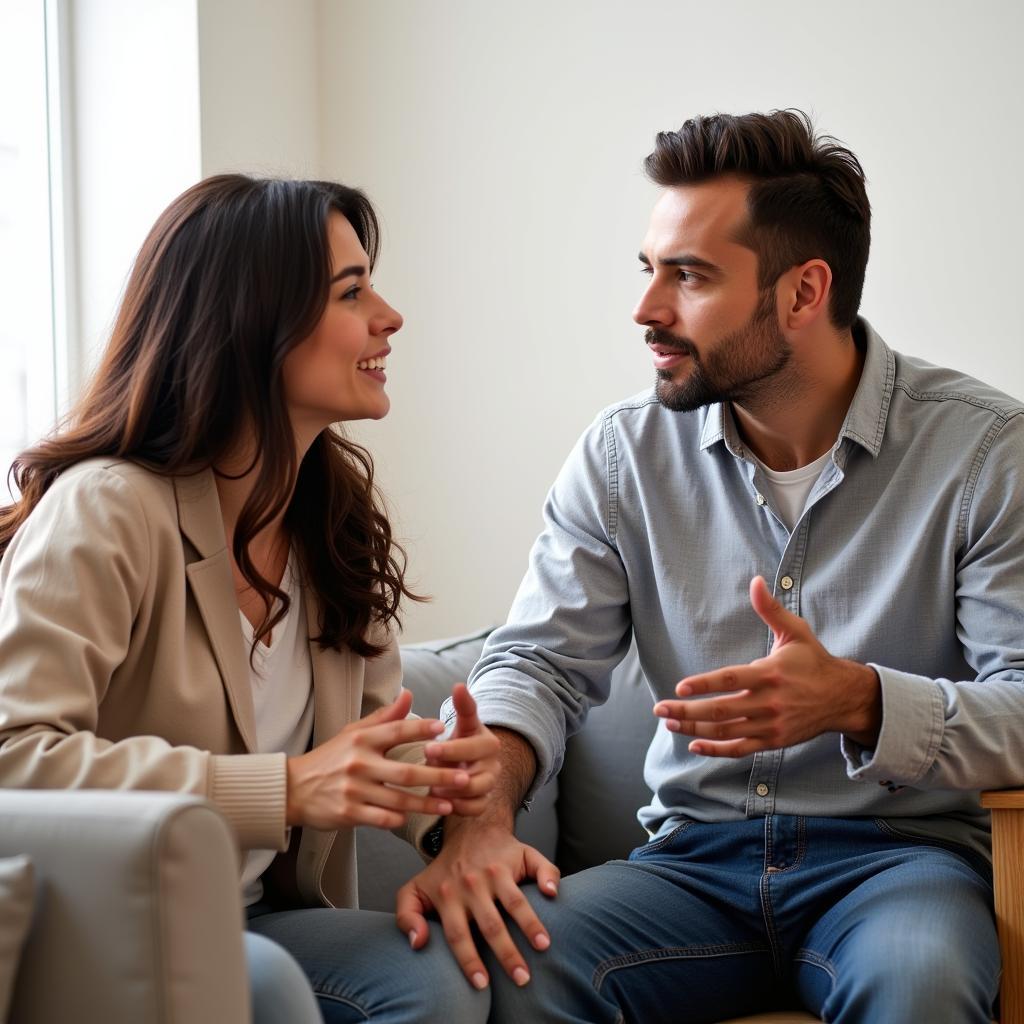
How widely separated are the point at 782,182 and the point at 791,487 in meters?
0.45

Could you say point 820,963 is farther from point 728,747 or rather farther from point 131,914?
point 131,914

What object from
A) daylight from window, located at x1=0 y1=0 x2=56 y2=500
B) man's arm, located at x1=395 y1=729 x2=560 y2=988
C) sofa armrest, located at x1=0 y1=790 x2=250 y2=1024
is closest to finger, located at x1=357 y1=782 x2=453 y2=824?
man's arm, located at x1=395 y1=729 x2=560 y2=988

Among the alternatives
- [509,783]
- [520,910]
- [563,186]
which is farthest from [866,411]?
[563,186]

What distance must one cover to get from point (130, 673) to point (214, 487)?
0.78ft

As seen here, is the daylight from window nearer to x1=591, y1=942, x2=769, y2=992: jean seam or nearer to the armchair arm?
x1=591, y1=942, x2=769, y2=992: jean seam

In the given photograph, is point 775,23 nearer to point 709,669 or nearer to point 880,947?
point 709,669

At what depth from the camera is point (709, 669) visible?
5.78 ft

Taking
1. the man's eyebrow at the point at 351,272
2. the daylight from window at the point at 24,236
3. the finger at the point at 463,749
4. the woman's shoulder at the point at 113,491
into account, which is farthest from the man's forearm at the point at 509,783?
the daylight from window at the point at 24,236

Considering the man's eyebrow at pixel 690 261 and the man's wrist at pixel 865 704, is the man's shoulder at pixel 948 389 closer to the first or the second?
the man's eyebrow at pixel 690 261

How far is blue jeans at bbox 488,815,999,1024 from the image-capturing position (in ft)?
4.45

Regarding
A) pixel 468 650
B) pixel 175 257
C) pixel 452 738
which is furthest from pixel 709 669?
pixel 175 257

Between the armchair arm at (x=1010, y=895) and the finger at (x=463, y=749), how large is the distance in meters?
Result: 0.57

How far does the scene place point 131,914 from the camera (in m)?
1.01

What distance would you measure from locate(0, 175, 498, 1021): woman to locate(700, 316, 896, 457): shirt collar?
0.49 meters
